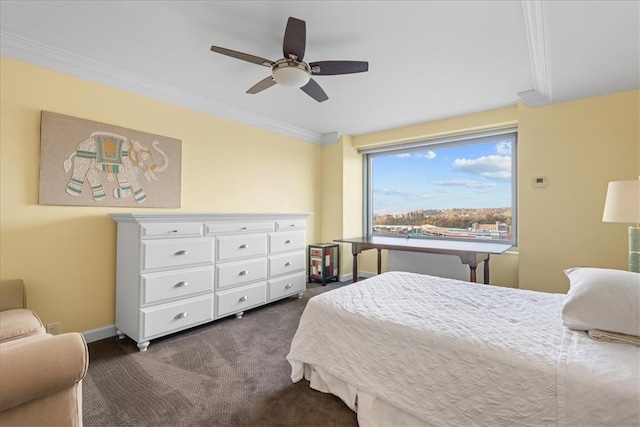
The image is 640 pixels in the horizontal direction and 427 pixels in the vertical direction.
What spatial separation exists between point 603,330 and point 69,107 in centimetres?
389

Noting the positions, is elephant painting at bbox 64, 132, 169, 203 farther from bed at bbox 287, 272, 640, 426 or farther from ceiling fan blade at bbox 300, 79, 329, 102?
bed at bbox 287, 272, 640, 426

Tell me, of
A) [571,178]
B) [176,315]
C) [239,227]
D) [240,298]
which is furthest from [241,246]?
[571,178]

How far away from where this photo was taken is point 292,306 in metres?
3.50

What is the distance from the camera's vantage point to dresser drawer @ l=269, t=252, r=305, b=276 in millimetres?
3465

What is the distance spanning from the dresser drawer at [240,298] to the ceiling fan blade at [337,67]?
7.45 ft

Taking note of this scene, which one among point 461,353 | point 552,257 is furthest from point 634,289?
point 552,257

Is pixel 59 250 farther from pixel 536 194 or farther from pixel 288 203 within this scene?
pixel 536 194

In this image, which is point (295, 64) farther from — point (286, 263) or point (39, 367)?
point (286, 263)

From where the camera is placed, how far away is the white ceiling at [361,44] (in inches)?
72.2

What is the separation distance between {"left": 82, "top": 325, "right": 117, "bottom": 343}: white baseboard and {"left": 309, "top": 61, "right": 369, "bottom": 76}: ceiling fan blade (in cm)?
292

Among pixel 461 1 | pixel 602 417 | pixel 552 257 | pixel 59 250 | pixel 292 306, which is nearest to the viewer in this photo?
pixel 602 417

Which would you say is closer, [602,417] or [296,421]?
[602,417]

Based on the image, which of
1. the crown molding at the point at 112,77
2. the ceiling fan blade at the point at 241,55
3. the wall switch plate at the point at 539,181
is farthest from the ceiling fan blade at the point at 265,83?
the wall switch plate at the point at 539,181

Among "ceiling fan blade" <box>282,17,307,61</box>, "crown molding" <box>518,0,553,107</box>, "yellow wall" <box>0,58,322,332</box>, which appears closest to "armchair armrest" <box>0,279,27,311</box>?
"yellow wall" <box>0,58,322,332</box>
